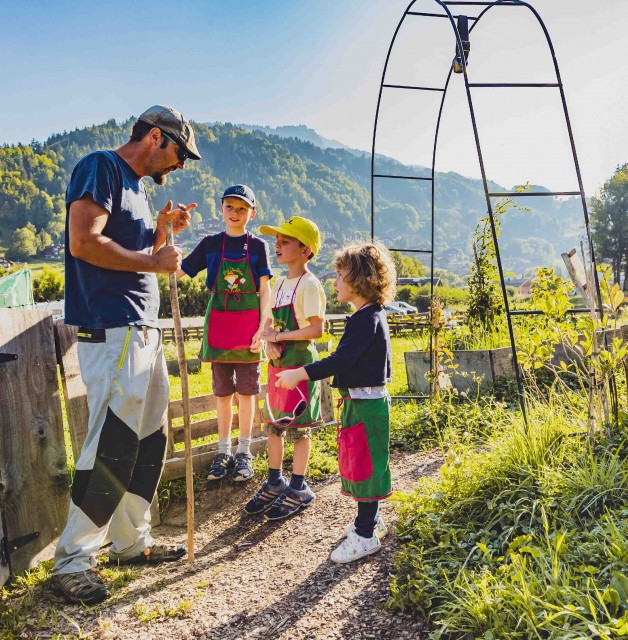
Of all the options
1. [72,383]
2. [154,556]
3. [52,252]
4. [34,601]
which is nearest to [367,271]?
[72,383]

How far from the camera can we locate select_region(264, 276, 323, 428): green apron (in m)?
3.33

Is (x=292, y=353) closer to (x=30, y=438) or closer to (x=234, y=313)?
(x=234, y=313)

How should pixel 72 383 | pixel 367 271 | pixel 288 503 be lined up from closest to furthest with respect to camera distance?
pixel 367 271 → pixel 72 383 → pixel 288 503

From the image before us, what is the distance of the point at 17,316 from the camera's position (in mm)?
2934

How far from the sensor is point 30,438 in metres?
2.97

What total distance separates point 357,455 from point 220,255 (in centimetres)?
194

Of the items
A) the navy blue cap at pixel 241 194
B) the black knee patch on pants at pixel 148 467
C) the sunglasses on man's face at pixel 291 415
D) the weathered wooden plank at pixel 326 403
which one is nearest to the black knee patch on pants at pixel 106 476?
the black knee patch on pants at pixel 148 467

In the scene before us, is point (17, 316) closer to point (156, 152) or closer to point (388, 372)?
point (156, 152)

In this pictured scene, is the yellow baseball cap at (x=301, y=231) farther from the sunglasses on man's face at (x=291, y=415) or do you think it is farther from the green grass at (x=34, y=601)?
the green grass at (x=34, y=601)

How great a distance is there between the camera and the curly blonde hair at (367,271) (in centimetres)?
288

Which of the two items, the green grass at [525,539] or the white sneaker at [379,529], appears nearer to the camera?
the green grass at [525,539]

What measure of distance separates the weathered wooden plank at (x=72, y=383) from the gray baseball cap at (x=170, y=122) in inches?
50.8

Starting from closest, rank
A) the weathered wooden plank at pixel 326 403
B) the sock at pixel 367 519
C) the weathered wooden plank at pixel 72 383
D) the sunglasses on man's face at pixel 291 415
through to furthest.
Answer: the sock at pixel 367 519
the weathered wooden plank at pixel 72 383
the sunglasses on man's face at pixel 291 415
the weathered wooden plank at pixel 326 403

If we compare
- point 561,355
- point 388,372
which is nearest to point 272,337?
point 388,372
